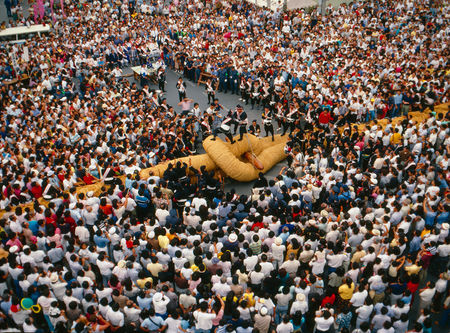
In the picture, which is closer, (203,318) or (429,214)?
(203,318)

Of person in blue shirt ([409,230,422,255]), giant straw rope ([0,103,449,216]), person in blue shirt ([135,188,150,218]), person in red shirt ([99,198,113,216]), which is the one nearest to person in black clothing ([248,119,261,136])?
giant straw rope ([0,103,449,216])

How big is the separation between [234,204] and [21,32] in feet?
64.2

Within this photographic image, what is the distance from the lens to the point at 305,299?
7535mm

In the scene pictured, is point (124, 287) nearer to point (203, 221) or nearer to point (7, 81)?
point (203, 221)

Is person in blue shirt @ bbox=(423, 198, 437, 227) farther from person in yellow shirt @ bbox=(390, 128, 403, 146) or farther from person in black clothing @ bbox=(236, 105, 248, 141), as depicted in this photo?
person in black clothing @ bbox=(236, 105, 248, 141)

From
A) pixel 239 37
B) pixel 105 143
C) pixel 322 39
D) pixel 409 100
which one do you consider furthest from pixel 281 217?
pixel 239 37

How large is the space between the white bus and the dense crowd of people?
2.46 metres

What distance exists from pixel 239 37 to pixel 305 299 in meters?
20.0

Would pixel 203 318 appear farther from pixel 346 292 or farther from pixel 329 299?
pixel 346 292

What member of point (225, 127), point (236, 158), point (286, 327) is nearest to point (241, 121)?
point (225, 127)

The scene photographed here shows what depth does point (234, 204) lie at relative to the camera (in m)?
10.1

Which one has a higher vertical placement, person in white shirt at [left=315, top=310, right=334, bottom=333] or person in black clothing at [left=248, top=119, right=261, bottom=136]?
person in black clothing at [left=248, top=119, right=261, bottom=136]

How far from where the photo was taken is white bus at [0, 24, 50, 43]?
22.8 m

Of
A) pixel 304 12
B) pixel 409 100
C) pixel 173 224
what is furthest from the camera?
pixel 304 12
